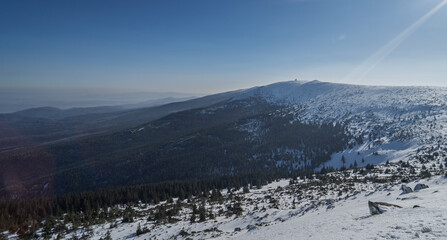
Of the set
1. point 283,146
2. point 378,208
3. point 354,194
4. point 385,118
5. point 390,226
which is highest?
point 390,226

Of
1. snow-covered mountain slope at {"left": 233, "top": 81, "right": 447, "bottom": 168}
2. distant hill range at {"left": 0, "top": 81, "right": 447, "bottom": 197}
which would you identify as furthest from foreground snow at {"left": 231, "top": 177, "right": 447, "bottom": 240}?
snow-covered mountain slope at {"left": 233, "top": 81, "right": 447, "bottom": 168}

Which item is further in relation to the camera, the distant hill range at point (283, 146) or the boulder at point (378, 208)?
the distant hill range at point (283, 146)

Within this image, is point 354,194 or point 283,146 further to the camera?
point 283,146

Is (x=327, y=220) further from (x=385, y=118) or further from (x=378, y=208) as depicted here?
(x=385, y=118)

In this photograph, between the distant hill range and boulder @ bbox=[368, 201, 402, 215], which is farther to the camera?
the distant hill range

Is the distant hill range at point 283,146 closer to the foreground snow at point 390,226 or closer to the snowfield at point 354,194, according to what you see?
the snowfield at point 354,194

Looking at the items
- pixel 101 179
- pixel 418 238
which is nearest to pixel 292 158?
pixel 418 238

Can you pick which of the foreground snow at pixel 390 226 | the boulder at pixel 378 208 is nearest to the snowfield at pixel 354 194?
the foreground snow at pixel 390 226

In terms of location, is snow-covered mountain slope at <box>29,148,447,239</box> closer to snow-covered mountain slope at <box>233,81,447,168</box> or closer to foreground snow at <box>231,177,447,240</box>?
foreground snow at <box>231,177,447,240</box>

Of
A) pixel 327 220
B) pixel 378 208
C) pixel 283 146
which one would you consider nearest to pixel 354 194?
pixel 378 208
